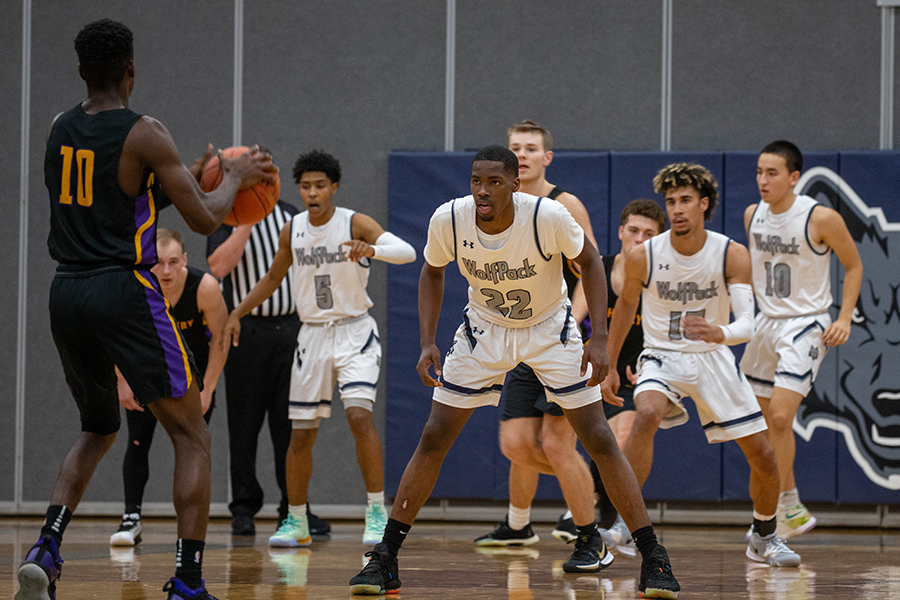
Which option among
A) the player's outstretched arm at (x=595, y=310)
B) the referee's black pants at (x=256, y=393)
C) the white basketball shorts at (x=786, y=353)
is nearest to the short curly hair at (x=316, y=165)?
the referee's black pants at (x=256, y=393)

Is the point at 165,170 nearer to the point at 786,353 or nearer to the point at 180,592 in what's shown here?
the point at 180,592

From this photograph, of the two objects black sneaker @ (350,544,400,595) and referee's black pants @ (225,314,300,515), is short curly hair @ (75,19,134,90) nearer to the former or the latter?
black sneaker @ (350,544,400,595)

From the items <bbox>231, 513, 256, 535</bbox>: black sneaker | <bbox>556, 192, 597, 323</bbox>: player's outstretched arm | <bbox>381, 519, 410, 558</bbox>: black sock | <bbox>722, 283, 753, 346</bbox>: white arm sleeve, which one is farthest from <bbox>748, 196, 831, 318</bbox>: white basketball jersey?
<bbox>231, 513, 256, 535</bbox>: black sneaker

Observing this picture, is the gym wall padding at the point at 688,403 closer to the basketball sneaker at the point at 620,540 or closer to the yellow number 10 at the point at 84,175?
the basketball sneaker at the point at 620,540

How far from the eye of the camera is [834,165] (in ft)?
23.9

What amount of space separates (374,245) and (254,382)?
4.41ft

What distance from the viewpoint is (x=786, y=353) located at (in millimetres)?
5680

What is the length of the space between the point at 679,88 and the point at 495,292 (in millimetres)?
4303

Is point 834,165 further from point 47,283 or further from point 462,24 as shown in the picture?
point 47,283

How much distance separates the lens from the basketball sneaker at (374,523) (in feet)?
18.4

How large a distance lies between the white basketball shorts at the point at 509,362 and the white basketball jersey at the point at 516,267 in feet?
0.20

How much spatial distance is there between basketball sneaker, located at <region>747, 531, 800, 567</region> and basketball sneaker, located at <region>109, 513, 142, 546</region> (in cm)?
343

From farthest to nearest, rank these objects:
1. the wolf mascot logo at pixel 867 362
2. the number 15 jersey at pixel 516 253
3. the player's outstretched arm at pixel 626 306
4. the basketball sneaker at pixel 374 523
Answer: the wolf mascot logo at pixel 867 362 → the basketball sneaker at pixel 374 523 → the player's outstretched arm at pixel 626 306 → the number 15 jersey at pixel 516 253

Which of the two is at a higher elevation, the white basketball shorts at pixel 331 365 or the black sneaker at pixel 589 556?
the white basketball shorts at pixel 331 365
